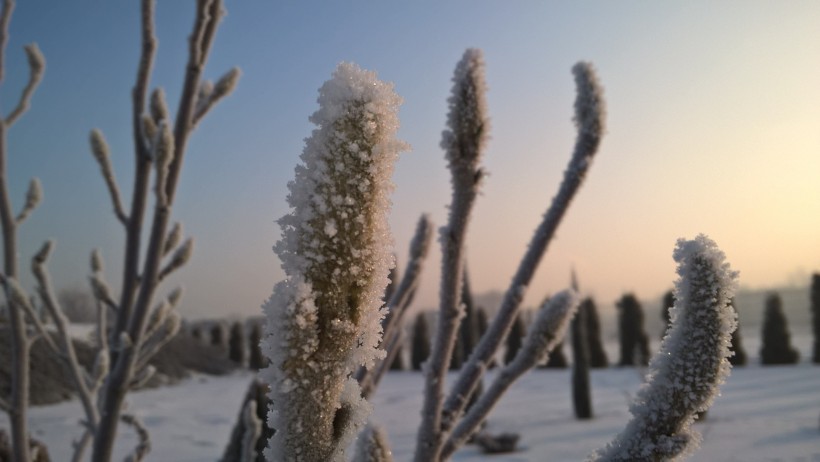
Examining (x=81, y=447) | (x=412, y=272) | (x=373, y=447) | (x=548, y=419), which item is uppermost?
(x=412, y=272)

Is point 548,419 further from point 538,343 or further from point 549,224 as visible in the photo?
point 549,224

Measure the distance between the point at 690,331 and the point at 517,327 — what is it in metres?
18.9

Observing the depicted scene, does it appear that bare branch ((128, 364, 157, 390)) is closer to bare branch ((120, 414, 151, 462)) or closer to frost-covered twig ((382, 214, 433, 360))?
bare branch ((120, 414, 151, 462))

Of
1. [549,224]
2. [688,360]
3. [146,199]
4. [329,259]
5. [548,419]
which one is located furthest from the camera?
[548,419]

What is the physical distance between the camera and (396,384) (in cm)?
1717

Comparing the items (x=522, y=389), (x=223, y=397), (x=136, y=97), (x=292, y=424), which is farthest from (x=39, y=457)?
(x=522, y=389)

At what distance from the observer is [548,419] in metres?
12.1

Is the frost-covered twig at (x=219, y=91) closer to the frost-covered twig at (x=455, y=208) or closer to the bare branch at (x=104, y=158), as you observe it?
the bare branch at (x=104, y=158)

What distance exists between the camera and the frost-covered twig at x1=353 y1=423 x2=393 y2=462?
0.73 metres

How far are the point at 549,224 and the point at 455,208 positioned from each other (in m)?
0.24

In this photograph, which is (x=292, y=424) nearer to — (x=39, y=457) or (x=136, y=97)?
(x=136, y=97)

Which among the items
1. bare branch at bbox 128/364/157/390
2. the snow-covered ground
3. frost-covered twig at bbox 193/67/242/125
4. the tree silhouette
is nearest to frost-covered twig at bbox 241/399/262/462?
bare branch at bbox 128/364/157/390

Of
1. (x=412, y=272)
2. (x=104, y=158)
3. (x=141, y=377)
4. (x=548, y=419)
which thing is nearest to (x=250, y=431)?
(x=141, y=377)

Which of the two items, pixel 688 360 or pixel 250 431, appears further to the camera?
pixel 250 431
